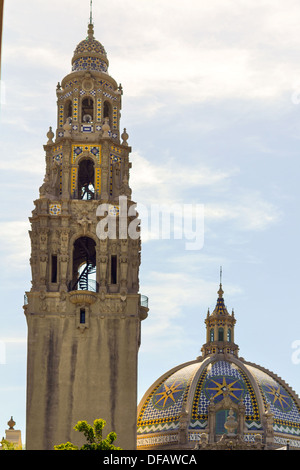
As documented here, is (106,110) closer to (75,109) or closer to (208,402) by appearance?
(75,109)

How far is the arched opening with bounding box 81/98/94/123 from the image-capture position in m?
61.2

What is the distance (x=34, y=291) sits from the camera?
5647cm

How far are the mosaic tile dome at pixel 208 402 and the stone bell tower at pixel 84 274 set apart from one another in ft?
62.3

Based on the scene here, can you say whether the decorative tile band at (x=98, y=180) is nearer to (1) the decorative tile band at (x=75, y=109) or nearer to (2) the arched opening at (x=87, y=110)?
(1) the decorative tile band at (x=75, y=109)

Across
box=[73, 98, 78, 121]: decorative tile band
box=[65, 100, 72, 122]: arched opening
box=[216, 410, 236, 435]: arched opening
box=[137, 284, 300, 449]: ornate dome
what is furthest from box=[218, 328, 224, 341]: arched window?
box=[73, 98, 78, 121]: decorative tile band

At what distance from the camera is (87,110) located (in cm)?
6175

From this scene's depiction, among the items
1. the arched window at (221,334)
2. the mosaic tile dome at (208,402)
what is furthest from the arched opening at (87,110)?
the arched window at (221,334)

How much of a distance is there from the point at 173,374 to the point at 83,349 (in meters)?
25.5

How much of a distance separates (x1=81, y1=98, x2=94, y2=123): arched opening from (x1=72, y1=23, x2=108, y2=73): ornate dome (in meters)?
1.50

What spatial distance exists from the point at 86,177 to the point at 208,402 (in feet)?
68.3

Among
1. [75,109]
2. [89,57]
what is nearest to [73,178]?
[75,109]

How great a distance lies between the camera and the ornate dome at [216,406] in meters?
74.3
